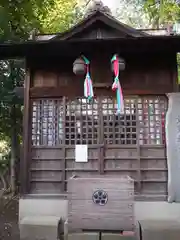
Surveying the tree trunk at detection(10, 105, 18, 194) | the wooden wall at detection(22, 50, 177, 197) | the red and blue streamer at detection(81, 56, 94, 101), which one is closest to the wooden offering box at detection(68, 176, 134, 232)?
the wooden wall at detection(22, 50, 177, 197)

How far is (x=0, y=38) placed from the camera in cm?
685

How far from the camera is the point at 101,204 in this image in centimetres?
571

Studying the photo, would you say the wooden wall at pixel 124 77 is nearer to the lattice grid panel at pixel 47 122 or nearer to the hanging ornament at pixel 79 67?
the lattice grid panel at pixel 47 122

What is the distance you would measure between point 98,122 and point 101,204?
222 centimetres

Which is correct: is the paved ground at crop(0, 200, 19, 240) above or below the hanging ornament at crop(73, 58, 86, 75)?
below

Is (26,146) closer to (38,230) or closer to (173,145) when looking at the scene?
(38,230)

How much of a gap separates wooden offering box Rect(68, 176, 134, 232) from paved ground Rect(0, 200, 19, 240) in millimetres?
2774

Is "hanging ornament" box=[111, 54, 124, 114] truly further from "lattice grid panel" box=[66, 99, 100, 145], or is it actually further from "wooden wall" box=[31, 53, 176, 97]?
"lattice grid panel" box=[66, 99, 100, 145]

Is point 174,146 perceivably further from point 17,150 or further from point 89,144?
point 17,150

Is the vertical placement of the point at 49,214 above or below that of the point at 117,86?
below

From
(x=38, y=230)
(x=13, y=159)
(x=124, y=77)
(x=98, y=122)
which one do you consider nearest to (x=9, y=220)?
(x=13, y=159)

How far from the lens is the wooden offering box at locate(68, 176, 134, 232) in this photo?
18.5 ft

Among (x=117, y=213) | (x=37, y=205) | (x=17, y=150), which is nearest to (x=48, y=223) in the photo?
(x=37, y=205)

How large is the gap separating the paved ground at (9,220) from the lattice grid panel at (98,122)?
303cm
